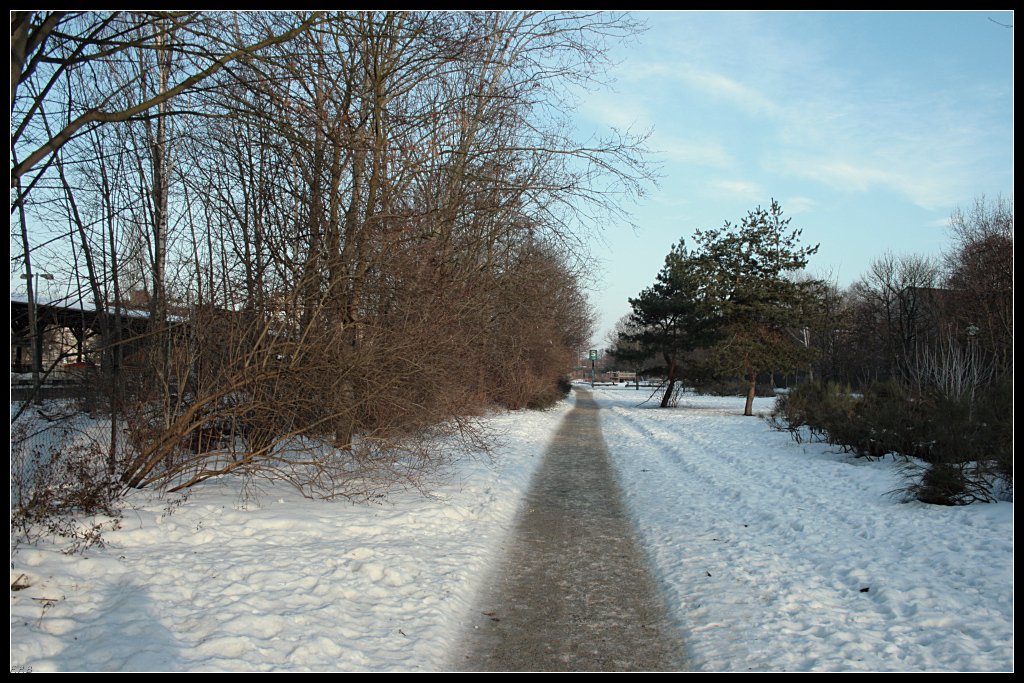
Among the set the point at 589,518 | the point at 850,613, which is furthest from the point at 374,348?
the point at 850,613

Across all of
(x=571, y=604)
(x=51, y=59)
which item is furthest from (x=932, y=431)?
(x=51, y=59)

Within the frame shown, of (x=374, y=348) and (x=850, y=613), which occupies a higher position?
(x=374, y=348)

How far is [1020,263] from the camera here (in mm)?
5281

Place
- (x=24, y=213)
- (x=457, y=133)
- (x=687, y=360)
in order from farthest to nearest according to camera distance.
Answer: (x=687, y=360) < (x=457, y=133) < (x=24, y=213)

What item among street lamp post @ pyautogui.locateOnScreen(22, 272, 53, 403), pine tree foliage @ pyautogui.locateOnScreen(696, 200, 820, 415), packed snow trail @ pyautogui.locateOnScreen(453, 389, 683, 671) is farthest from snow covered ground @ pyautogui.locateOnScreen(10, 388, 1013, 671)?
pine tree foliage @ pyautogui.locateOnScreen(696, 200, 820, 415)

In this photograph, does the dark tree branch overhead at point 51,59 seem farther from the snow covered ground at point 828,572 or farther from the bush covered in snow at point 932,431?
the bush covered in snow at point 932,431

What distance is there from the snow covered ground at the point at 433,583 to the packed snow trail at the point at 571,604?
0.68ft

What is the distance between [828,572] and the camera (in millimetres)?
6012

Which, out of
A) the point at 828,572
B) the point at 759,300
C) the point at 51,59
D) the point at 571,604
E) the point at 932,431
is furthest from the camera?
the point at 759,300

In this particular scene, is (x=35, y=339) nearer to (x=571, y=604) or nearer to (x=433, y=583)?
(x=433, y=583)

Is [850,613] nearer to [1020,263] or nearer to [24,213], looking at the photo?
[1020,263]

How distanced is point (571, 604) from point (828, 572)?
8.37ft
